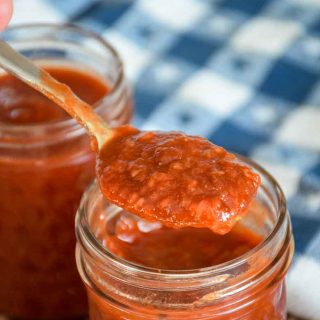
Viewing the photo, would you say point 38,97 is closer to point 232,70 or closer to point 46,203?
point 46,203

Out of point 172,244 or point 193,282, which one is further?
point 172,244

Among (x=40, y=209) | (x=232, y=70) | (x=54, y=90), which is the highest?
(x=54, y=90)

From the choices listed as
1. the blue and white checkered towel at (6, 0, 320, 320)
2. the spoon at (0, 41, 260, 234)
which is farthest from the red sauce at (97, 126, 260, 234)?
the blue and white checkered towel at (6, 0, 320, 320)

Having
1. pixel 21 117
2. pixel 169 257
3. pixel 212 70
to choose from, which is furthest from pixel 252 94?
pixel 169 257

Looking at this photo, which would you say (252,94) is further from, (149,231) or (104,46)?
(149,231)

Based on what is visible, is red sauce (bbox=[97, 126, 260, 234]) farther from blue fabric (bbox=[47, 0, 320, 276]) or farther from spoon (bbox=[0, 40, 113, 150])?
blue fabric (bbox=[47, 0, 320, 276])

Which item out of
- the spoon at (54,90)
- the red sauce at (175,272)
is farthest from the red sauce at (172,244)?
the spoon at (54,90)

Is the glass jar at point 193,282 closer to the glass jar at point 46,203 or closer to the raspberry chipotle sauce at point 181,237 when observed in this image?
the raspberry chipotle sauce at point 181,237

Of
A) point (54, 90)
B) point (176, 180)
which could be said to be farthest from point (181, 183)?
point (54, 90)
